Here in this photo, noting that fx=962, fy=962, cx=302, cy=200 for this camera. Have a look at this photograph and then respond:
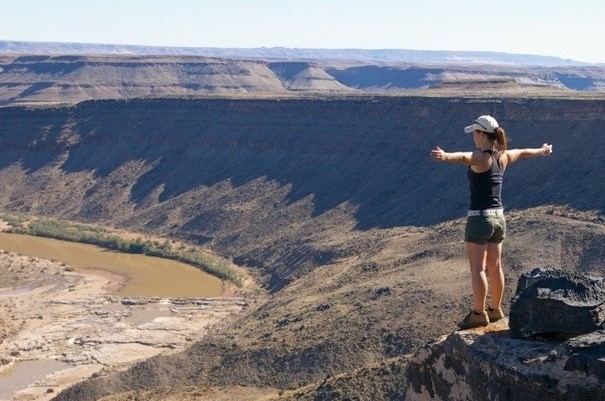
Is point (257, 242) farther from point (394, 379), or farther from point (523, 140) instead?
point (394, 379)

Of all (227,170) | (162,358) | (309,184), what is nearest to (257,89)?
(227,170)

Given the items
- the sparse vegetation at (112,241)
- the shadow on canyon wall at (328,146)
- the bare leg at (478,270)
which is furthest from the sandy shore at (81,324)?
the bare leg at (478,270)

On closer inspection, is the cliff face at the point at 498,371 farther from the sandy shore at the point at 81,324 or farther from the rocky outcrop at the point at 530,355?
the sandy shore at the point at 81,324

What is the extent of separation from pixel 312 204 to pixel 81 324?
56.6ft

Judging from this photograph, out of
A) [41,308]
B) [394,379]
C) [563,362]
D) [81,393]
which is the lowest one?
[41,308]

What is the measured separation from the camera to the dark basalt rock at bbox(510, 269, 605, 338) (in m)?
8.55

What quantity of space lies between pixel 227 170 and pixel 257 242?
1291cm

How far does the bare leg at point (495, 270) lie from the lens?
9.48m

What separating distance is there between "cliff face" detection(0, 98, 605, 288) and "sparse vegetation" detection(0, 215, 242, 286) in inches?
67.3

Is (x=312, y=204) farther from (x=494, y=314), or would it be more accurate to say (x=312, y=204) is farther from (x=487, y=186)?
(x=487, y=186)

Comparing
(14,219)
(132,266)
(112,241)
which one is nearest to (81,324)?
(132,266)

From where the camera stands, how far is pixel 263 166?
60.4 m

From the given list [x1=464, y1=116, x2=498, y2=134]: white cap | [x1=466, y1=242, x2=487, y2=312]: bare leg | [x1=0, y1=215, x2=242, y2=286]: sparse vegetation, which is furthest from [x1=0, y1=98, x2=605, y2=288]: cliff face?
[x1=464, y1=116, x2=498, y2=134]: white cap

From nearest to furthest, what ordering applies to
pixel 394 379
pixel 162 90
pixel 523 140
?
pixel 394 379 → pixel 523 140 → pixel 162 90
